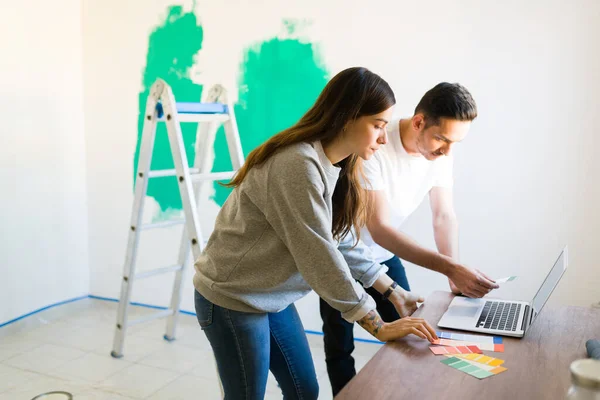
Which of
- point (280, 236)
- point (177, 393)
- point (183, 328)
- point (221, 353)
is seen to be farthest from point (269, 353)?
point (183, 328)

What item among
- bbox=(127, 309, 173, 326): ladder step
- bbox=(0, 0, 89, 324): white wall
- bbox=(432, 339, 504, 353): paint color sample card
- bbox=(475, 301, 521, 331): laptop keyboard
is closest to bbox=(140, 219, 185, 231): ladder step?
bbox=(127, 309, 173, 326): ladder step

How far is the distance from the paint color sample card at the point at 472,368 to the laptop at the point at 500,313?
→ 0.22 m

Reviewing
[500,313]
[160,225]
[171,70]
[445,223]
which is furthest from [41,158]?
[500,313]

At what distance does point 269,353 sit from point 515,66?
184cm

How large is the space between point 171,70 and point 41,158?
0.92 metres

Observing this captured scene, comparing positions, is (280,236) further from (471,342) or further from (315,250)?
(471,342)

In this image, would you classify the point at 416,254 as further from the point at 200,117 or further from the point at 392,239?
the point at 200,117

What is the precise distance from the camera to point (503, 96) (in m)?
2.69

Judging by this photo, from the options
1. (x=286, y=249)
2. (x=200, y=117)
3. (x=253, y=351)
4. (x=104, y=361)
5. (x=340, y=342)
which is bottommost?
(x=104, y=361)

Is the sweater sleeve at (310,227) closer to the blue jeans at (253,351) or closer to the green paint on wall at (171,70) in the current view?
the blue jeans at (253,351)

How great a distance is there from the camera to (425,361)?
1289 mm

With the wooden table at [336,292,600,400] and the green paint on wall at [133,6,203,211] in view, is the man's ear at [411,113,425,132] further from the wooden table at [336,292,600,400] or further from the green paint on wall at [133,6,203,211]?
the green paint on wall at [133,6,203,211]

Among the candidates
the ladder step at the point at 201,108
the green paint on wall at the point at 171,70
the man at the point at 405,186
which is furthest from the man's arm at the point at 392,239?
the green paint on wall at the point at 171,70

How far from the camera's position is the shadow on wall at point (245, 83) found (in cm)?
312
